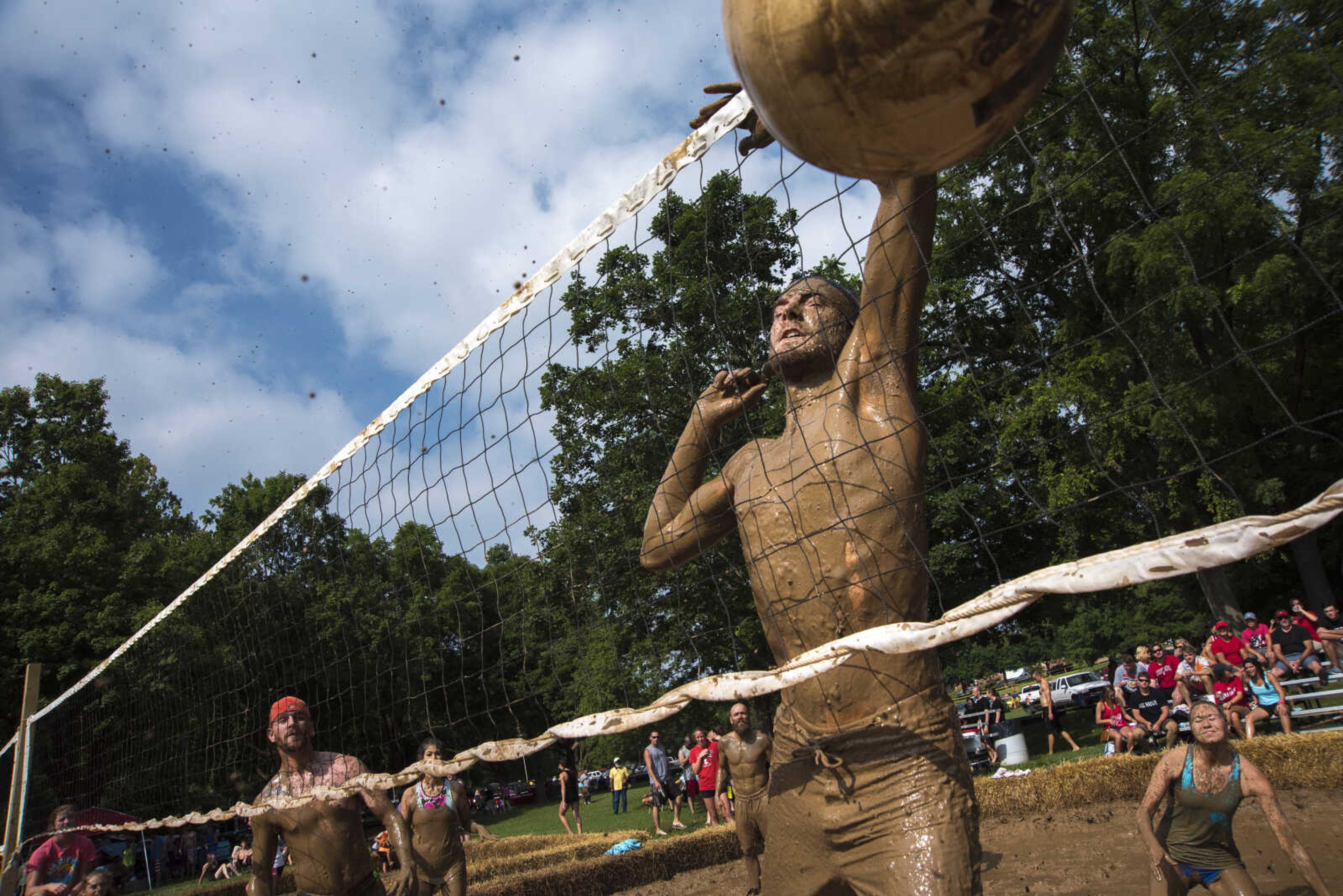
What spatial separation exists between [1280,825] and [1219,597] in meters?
12.9

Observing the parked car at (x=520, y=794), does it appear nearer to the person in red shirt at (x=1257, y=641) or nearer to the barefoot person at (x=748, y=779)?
the person in red shirt at (x=1257, y=641)

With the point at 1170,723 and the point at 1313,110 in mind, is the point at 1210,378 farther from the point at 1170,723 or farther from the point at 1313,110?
the point at 1170,723

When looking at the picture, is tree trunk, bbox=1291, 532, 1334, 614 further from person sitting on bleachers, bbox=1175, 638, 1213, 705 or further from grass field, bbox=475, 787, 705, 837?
grass field, bbox=475, 787, 705, 837

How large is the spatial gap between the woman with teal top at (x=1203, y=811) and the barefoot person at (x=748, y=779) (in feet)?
11.0

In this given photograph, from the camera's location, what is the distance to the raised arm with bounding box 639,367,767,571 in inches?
140

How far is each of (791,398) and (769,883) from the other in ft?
5.28

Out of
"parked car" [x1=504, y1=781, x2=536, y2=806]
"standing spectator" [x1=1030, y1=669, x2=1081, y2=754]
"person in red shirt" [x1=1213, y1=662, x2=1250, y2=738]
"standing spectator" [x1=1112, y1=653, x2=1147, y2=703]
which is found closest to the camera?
"person in red shirt" [x1=1213, y1=662, x2=1250, y2=738]

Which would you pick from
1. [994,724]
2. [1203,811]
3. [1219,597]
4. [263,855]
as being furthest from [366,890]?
[1219,597]

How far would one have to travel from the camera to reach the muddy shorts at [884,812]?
2.62 metres

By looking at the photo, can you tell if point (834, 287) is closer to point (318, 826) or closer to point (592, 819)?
point (318, 826)

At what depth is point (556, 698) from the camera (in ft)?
88.4

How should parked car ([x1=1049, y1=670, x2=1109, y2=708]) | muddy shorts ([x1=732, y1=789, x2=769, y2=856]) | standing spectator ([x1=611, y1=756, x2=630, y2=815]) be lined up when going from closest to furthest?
muddy shorts ([x1=732, y1=789, x2=769, y2=856]) → standing spectator ([x1=611, y1=756, x2=630, y2=815]) → parked car ([x1=1049, y1=670, x2=1109, y2=708])

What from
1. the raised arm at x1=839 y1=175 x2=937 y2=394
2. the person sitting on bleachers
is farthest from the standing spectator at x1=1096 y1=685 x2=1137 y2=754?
the raised arm at x1=839 y1=175 x2=937 y2=394

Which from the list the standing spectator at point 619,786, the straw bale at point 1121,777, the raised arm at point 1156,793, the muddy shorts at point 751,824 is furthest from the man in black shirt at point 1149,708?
the standing spectator at point 619,786
